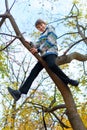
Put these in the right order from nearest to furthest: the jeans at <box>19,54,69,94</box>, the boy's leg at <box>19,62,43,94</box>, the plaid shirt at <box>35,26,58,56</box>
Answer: the jeans at <box>19,54,69,94</box> → the plaid shirt at <box>35,26,58,56</box> → the boy's leg at <box>19,62,43,94</box>

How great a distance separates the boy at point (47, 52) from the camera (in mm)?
4949

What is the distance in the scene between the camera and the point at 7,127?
11.1m

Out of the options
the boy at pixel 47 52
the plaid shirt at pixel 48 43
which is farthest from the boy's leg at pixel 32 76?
the plaid shirt at pixel 48 43

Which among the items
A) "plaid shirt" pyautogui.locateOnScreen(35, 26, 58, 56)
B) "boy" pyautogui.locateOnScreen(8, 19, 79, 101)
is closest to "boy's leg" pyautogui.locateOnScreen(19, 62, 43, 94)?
"boy" pyautogui.locateOnScreen(8, 19, 79, 101)

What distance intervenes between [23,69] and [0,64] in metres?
10.6

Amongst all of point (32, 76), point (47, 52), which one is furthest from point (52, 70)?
point (32, 76)

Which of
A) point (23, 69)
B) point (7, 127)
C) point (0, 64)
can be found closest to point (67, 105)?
point (0, 64)

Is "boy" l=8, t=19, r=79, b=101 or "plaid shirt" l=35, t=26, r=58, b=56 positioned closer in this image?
"boy" l=8, t=19, r=79, b=101

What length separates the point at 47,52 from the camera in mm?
5023

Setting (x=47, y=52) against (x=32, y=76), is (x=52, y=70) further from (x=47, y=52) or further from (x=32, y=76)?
(x=32, y=76)

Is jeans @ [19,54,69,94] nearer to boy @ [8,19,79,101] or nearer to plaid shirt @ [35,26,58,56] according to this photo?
boy @ [8,19,79,101]

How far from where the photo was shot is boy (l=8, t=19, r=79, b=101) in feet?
16.2

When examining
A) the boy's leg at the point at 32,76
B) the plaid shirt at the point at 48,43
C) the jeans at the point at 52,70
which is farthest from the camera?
the boy's leg at the point at 32,76

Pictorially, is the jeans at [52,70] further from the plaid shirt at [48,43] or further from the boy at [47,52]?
the plaid shirt at [48,43]
